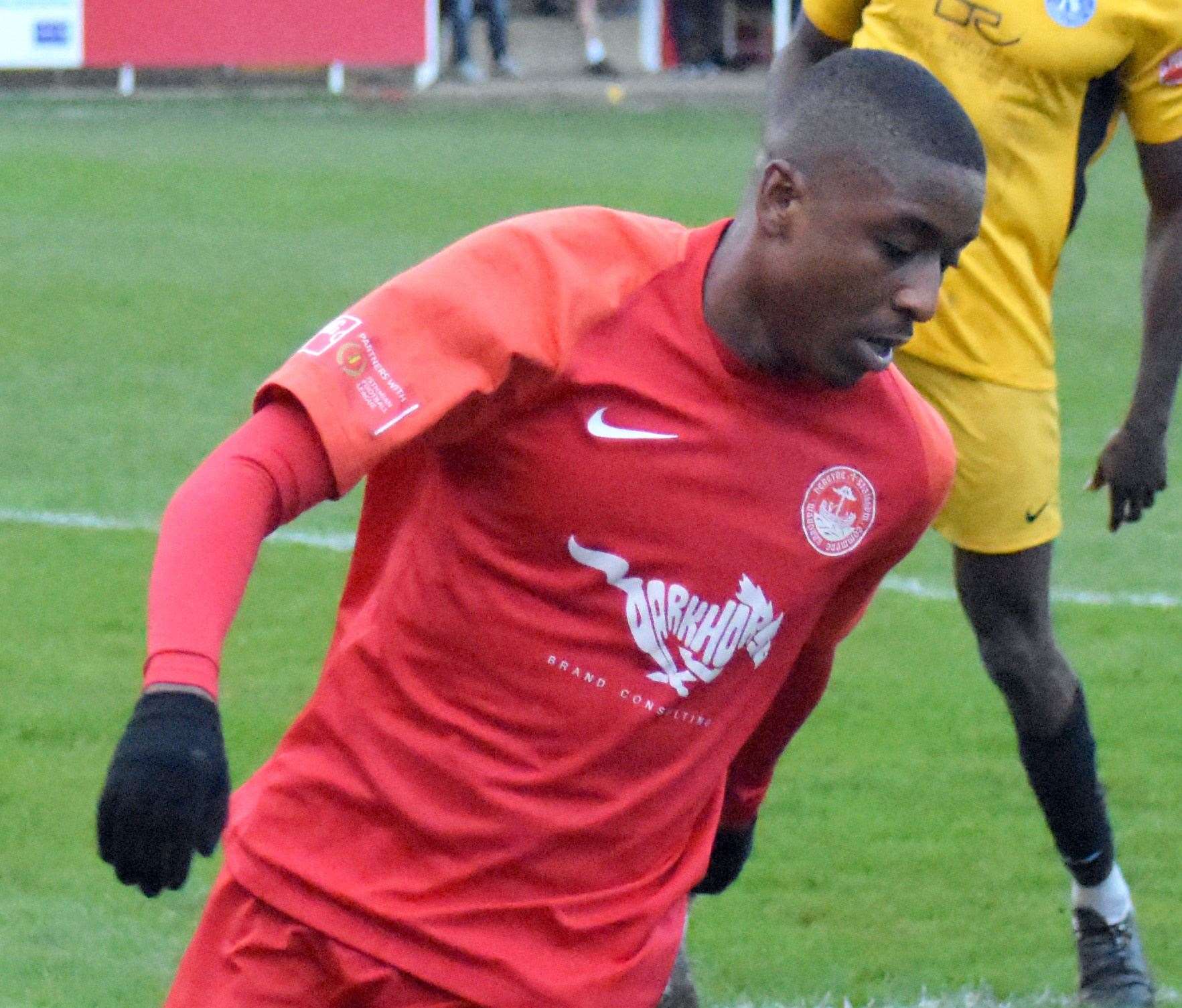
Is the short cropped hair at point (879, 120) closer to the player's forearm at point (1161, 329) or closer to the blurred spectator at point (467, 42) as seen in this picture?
the player's forearm at point (1161, 329)

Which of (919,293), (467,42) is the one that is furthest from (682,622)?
(467,42)

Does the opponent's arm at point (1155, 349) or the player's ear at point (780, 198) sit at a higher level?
the player's ear at point (780, 198)

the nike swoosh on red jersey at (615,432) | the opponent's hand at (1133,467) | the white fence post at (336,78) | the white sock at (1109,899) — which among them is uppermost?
the nike swoosh on red jersey at (615,432)

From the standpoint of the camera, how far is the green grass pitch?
15.1ft

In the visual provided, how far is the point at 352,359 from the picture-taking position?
102 inches

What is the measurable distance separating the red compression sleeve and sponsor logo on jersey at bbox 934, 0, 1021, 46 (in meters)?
2.09

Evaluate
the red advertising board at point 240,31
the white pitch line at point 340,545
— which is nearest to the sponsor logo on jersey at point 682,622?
the white pitch line at point 340,545

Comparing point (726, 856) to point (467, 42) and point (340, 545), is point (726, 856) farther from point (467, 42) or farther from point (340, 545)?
point (467, 42)

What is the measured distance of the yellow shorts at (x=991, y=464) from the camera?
4.29 m

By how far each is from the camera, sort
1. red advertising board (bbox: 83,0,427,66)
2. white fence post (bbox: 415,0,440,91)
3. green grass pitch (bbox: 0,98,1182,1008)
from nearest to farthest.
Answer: green grass pitch (bbox: 0,98,1182,1008), red advertising board (bbox: 83,0,427,66), white fence post (bbox: 415,0,440,91)

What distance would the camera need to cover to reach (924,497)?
118 inches

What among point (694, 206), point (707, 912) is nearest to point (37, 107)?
point (694, 206)

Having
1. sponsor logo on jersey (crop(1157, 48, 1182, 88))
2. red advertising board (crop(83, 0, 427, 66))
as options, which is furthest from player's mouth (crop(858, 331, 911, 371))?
red advertising board (crop(83, 0, 427, 66))

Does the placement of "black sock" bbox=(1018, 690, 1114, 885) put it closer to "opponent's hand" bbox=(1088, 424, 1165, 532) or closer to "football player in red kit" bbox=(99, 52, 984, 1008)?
"opponent's hand" bbox=(1088, 424, 1165, 532)
